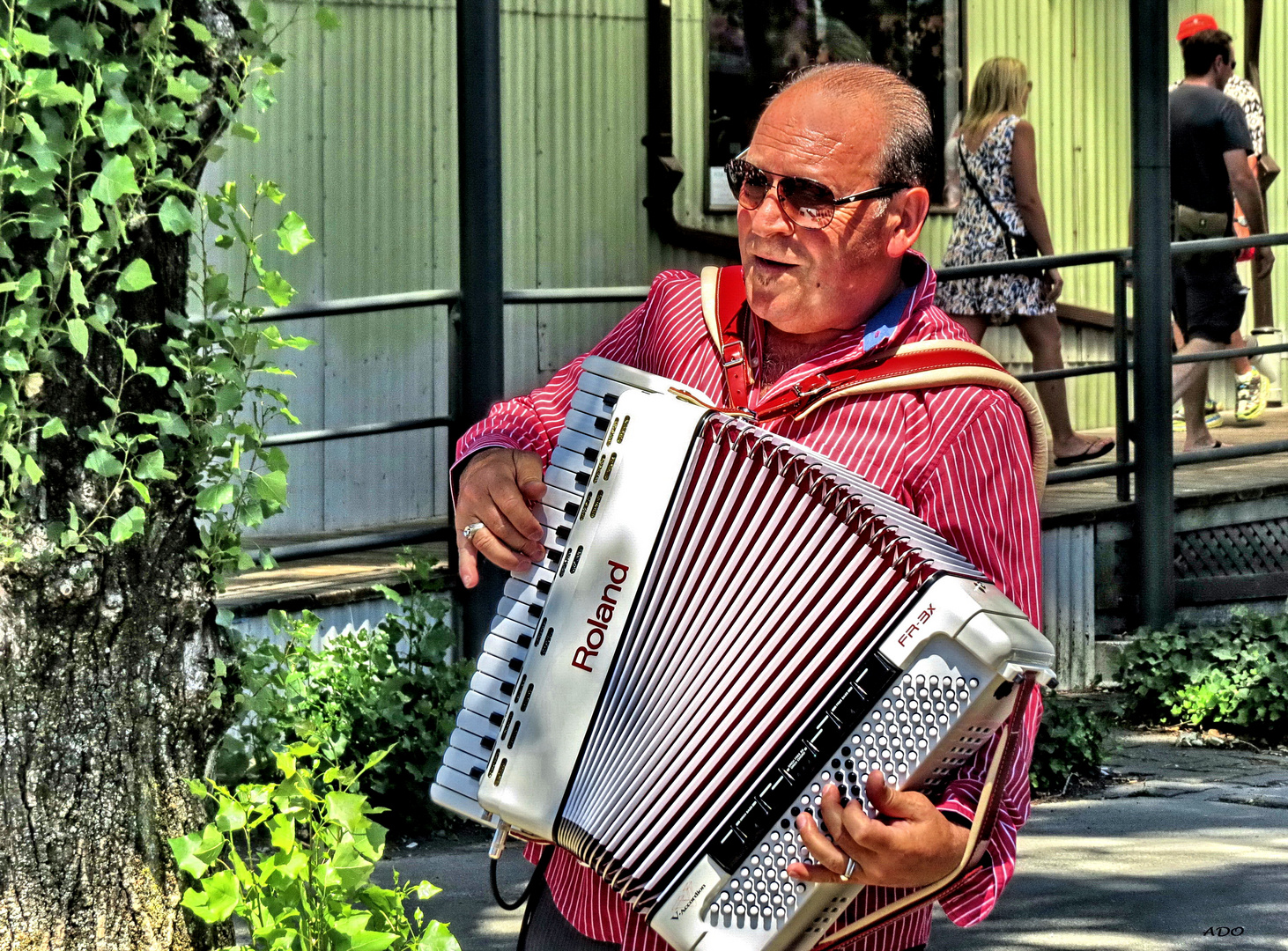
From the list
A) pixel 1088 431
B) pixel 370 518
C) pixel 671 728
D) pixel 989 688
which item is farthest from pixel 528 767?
pixel 1088 431

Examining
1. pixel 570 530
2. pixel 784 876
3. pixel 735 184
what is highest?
pixel 735 184

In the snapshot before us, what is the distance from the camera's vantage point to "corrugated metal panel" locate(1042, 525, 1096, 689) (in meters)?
7.30

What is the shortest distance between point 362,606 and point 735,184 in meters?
3.78

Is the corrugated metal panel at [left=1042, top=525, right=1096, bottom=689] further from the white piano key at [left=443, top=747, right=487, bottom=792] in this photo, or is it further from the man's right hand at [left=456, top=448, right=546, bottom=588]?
the white piano key at [left=443, top=747, right=487, bottom=792]

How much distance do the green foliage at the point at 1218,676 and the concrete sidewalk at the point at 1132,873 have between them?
1.40 feet

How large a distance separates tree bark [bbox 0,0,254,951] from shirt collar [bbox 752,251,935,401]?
1.20m

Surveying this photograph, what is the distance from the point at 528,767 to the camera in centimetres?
235

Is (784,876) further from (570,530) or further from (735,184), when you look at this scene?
(735,184)

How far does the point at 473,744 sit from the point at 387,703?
3038mm

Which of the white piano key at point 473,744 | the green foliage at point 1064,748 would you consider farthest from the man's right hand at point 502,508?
the green foliage at point 1064,748

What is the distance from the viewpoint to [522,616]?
2.41 meters

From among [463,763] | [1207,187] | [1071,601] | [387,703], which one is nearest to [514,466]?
[463,763]

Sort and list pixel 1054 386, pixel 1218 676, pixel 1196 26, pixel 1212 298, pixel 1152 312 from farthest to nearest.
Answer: pixel 1196 26 < pixel 1212 298 < pixel 1054 386 < pixel 1152 312 < pixel 1218 676

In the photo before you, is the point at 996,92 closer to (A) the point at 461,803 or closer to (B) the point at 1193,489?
(B) the point at 1193,489
